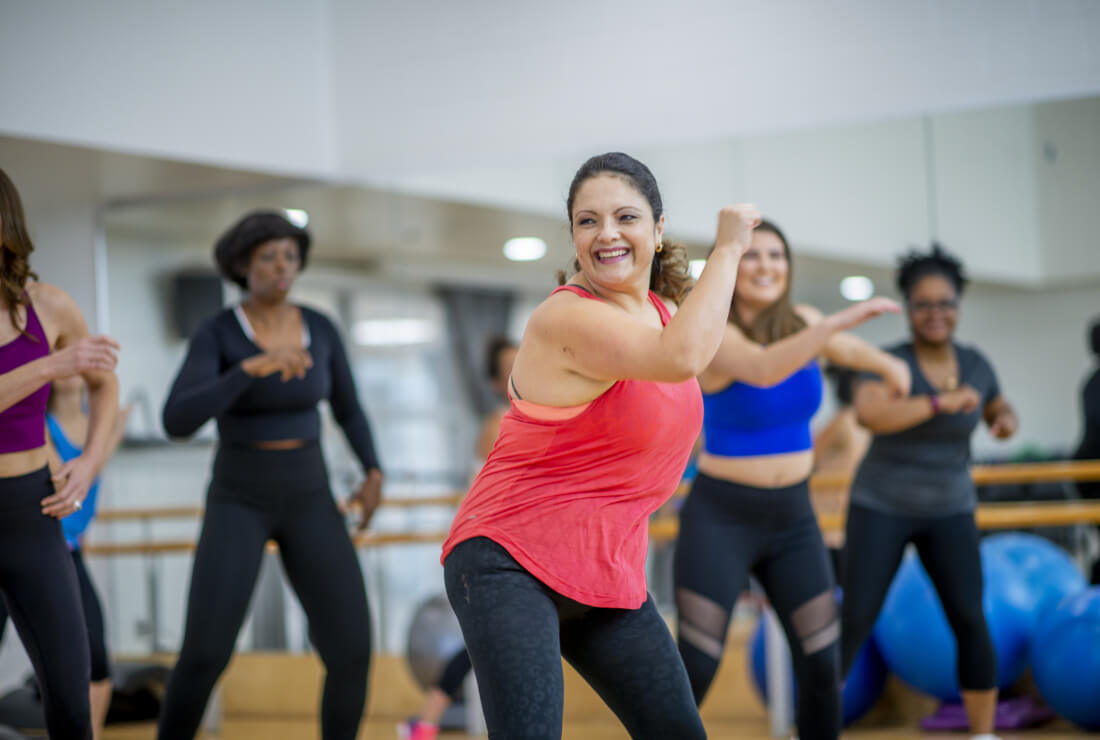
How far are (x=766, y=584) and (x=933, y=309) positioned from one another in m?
1.13

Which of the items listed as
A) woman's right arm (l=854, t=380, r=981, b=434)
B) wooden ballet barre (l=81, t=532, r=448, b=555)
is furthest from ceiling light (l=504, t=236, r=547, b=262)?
woman's right arm (l=854, t=380, r=981, b=434)

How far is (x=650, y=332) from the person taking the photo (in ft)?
5.66

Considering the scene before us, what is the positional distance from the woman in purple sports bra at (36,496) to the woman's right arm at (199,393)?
37 cm

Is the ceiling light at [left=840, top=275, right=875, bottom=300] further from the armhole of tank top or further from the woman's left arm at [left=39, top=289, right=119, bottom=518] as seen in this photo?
the woman's left arm at [left=39, top=289, right=119, bottom=518]

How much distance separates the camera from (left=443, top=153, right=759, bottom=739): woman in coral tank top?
69.3 inches

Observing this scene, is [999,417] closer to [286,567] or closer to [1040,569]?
[1040,569]

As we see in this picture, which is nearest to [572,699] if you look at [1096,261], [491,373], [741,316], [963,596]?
[491,373]

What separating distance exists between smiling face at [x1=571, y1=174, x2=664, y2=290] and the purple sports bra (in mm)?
1304

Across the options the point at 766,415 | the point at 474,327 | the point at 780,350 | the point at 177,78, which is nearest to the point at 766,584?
the point at 766,415

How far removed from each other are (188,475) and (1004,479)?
3.36m

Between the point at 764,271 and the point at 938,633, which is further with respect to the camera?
the point at 938,633

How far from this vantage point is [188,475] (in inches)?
196

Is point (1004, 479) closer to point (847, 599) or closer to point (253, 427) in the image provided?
point (847, 599)

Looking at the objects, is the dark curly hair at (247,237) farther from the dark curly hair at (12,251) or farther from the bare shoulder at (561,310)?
the bare shoulder at (561,310)
